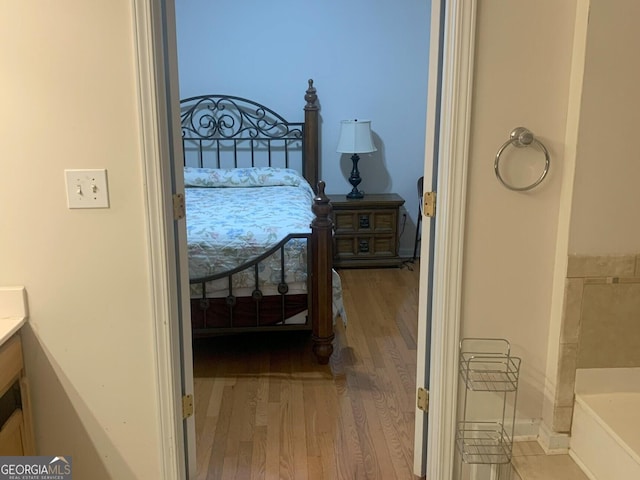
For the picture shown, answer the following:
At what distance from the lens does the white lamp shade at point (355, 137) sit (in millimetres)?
4758

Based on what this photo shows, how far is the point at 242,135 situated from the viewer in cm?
500

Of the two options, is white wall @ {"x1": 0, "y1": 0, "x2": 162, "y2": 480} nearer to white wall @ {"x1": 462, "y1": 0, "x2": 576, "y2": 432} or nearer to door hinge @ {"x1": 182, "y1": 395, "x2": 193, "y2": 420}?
door hinge @ {"x1": 182, "y1": 395, "x2": 193, "y2": 420}

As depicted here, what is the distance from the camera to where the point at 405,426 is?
8.49 ft

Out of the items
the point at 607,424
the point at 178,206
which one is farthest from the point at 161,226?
the point at 607,424

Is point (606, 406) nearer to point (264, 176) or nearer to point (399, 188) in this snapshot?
point (264, 176)

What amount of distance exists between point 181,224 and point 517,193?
3.52 ft

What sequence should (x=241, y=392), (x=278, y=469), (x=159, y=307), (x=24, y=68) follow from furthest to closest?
1. (x=241, y=392)
2. (x=278, y=469)
3. (x=159, y=307)
4. (x=24, y=68)

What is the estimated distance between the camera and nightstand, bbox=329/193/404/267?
15.8 feet

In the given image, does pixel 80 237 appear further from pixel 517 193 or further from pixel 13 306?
pixel 517 193

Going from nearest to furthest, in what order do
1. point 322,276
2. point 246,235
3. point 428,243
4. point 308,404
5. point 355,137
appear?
point 428,243, point 308,404, point 322,276, point 246,235, point 355,137

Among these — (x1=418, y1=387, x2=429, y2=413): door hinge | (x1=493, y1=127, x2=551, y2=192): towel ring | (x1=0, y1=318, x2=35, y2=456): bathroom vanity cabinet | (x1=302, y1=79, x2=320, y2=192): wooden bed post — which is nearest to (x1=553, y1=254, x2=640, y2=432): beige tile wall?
(x1=493, y1=127, x2=551, y2=192): towel ring

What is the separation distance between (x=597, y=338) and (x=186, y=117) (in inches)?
152

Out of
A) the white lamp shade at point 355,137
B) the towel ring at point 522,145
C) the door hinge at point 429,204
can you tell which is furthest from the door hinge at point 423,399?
the white lamp shade at point 355,137

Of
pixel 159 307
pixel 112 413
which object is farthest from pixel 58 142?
pixel 112 413
